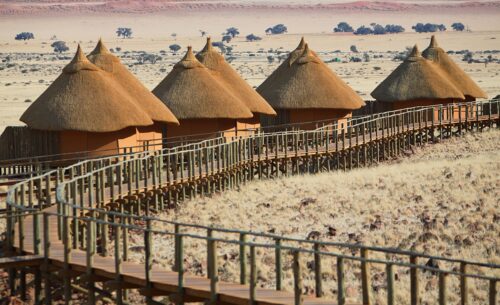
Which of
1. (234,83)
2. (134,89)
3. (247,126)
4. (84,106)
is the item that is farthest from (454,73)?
(84,106)

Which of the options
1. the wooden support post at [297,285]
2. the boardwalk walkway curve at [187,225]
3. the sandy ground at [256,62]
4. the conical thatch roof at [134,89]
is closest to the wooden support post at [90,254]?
the boardwalk walkway curve at [187,225]

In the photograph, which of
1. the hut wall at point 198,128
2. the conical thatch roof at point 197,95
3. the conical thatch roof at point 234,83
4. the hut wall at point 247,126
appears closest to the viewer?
the conical thatch roof at point 197,95

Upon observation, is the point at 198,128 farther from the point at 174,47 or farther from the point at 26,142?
the point at 174,47

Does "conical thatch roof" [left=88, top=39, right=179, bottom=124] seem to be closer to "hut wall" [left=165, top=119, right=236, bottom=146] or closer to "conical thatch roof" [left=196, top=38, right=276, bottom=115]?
"hut wall" [left=165, top=119, right=236, bottom=146]

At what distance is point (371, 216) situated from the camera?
99.8ft

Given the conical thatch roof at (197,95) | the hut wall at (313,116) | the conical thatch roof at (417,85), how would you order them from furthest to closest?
1. the conical thatch roof at (417,85)
2. the hut wall at (313,116)
3. the conical thatch roof at (197,95)

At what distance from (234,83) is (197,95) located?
3056 mm

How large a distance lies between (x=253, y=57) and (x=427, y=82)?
103m

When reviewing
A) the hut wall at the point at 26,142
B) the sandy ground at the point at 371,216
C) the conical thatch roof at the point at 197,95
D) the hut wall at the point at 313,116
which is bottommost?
the sandy ground at the point at 371,216

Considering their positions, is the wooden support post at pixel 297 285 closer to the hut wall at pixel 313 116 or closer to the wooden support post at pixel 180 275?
the wooden support post at pixel 180 275

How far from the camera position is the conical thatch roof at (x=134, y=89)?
126ft

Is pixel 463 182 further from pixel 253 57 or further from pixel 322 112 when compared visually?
pixel 253 57

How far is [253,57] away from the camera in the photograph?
154 metres

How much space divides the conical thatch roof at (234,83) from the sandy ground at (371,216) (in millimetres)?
4920
